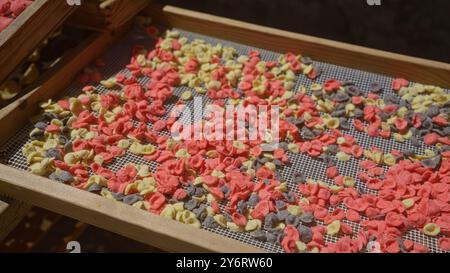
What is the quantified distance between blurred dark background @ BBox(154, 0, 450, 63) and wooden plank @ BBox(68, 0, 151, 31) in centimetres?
59

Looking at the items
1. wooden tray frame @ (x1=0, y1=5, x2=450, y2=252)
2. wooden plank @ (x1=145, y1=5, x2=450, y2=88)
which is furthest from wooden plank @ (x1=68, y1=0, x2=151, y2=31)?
wooden plank @ (x1=145, y1=5, x2=450, y2=88)

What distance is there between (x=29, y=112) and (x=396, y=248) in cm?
122

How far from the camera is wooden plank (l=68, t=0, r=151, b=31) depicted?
1767 mm

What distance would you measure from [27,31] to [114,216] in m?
0.76

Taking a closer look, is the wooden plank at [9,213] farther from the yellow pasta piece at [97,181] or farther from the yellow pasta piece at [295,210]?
the yellow pasta piece at [295,210]

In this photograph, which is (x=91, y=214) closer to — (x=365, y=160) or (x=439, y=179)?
(x=365, y=160)

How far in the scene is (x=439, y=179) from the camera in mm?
1382

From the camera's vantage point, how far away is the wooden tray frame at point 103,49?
1.14 m

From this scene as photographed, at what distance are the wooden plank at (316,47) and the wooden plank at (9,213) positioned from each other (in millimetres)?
1019

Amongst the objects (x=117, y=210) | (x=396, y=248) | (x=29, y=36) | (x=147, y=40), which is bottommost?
(x=396, y=248)

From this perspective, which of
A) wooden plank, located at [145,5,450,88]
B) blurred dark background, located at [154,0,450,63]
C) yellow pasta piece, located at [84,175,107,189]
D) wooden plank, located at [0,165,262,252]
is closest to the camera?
wooden plank, located at [0,165,262,252]

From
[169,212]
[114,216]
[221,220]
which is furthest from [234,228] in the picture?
[114,216]

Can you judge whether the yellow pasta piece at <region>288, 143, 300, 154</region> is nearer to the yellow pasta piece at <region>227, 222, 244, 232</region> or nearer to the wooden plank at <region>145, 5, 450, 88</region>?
the yellow pasta piece at <region>227, 222, 244, 232</region>
